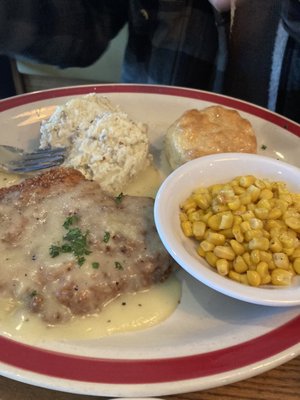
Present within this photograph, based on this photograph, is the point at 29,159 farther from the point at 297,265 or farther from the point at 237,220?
the point at 297,265

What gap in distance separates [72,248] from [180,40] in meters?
1.69

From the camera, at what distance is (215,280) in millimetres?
1329

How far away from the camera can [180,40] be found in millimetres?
2658

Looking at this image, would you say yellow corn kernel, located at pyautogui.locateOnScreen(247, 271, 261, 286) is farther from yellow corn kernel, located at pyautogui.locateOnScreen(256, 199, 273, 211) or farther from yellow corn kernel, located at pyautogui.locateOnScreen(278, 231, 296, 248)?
yellow corn kernel, located at pyautogui.locateOnScreen(256, 199, 273, 211)

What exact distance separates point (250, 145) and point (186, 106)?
0.54 meters

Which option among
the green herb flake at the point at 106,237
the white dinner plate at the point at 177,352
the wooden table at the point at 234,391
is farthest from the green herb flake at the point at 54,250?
the wooden table at the point at 234,391

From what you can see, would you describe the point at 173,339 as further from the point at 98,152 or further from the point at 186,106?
the point at 186,106

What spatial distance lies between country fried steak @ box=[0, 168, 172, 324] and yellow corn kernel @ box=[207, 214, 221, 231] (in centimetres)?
19

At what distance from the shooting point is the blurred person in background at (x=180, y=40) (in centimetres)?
257

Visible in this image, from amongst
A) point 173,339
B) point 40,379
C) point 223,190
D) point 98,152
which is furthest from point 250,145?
point 40,379

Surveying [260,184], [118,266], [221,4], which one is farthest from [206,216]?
[221,4]

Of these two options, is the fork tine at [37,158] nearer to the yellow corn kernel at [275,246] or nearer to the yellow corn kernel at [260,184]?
the yellow corn kernel at [260,184]

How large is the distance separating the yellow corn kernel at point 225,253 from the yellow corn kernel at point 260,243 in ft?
0.22

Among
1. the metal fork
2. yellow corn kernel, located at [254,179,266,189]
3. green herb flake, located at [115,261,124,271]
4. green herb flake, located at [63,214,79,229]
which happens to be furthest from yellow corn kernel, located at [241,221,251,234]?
the metal fork
